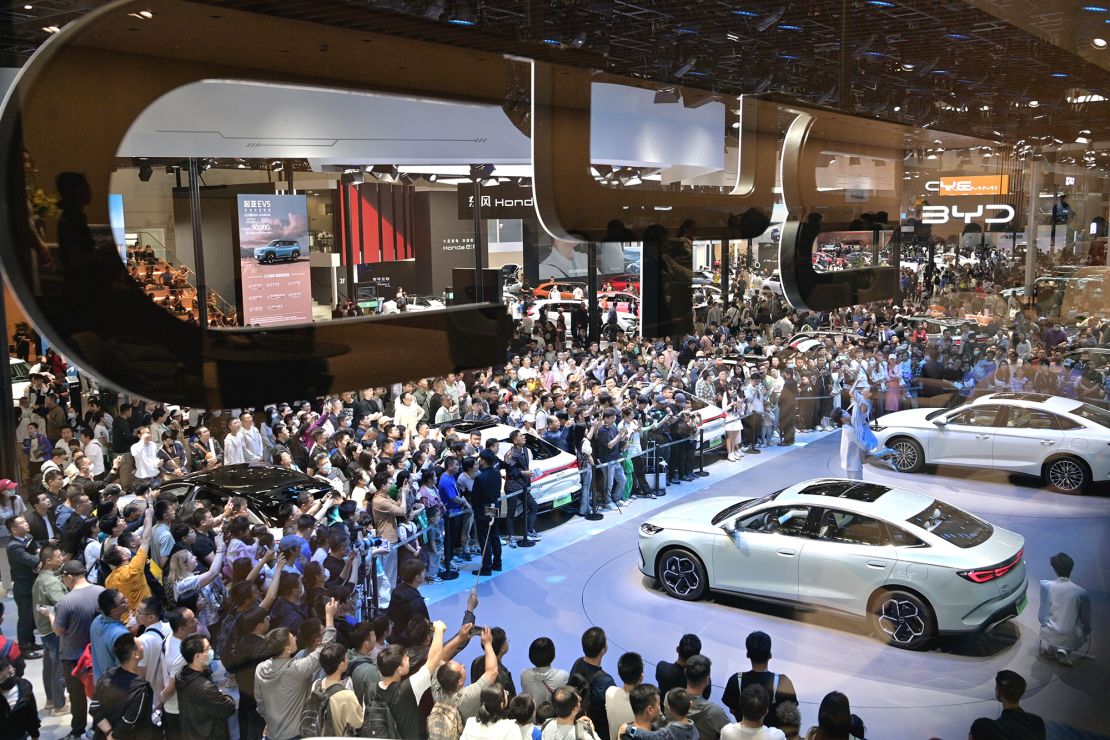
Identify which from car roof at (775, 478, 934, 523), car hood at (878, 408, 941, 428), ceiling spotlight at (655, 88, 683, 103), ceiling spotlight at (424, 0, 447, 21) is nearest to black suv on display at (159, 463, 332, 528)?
car roof at (775, 478, 934, 523)

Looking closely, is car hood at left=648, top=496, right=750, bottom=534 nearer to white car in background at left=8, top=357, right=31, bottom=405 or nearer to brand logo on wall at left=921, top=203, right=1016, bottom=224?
brand logo on wall at left=921, top=203, right=1016, bottom=224

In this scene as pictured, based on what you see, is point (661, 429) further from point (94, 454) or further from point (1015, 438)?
point (94, 454)

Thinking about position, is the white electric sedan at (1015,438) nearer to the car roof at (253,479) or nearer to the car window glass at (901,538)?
the car window glass at (901,538)

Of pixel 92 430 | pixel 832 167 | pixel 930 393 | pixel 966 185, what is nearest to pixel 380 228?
pixel 92 430

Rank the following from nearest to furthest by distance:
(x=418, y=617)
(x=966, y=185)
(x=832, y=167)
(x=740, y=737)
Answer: (x=832, y=167)
(x=740, y=737)
(x=966, y=185)
(x=418, y=617)

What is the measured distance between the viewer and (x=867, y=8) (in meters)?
2.61

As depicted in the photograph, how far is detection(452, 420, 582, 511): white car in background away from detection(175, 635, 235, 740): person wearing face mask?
10.9ft

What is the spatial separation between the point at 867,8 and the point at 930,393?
612 centimetres

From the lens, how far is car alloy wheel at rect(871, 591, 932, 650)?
4535mm

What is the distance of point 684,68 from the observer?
2348 millimetres

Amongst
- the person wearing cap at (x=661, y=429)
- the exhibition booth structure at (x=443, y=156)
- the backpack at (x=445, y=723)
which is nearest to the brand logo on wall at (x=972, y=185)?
the exhibition booth structure at (x=443, y=156)

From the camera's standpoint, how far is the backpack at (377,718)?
10.6 ft

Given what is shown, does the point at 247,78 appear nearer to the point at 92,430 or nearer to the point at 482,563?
the point at 482,563

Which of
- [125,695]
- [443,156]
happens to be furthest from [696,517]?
[443,156]
